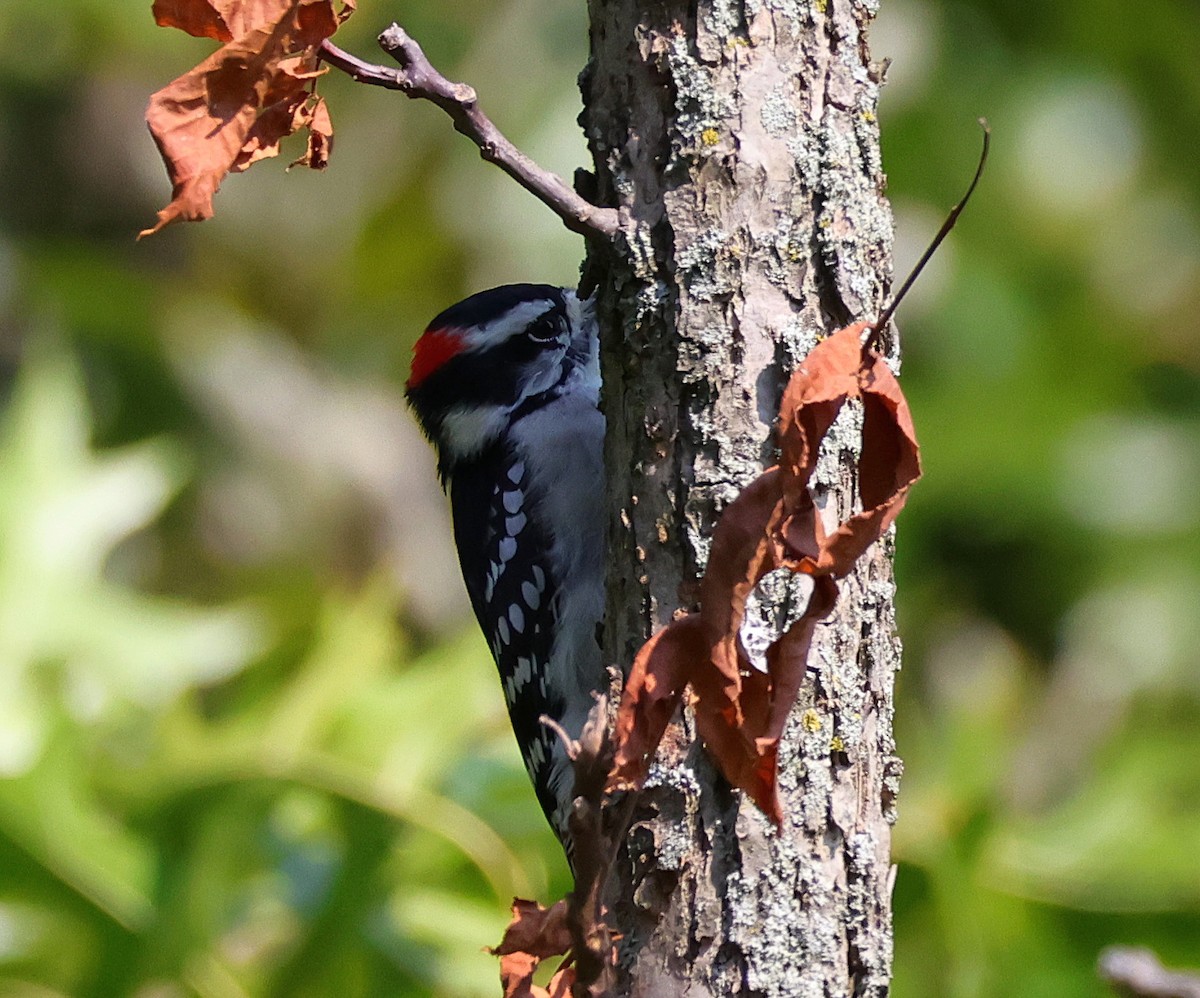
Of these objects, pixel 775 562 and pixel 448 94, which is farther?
pixel 448 94

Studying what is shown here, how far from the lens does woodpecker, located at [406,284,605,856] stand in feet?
11.7

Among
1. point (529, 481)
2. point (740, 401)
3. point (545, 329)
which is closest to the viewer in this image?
point (740, 401)

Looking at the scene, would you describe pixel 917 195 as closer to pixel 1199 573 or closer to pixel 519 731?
pixel 1199 573

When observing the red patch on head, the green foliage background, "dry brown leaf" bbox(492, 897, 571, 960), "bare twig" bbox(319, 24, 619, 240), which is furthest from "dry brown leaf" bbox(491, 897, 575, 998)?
the green foliage background

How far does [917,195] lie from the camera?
8.56 metres

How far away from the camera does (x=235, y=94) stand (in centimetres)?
180

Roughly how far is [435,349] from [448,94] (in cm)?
210

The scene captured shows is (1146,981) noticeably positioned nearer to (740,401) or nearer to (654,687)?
(654,687)

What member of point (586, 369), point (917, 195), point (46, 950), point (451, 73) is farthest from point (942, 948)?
point (451, 73)

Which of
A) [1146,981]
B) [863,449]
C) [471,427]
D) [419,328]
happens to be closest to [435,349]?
[471,427]

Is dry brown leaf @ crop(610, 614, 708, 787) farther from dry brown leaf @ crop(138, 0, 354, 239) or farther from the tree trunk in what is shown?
dry brown leaf @ crop(138, 0, 354, 239)

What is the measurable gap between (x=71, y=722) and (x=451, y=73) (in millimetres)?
4966

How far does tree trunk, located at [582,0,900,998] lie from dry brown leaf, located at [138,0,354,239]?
430 millimetres

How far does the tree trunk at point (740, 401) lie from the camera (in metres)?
1.90
